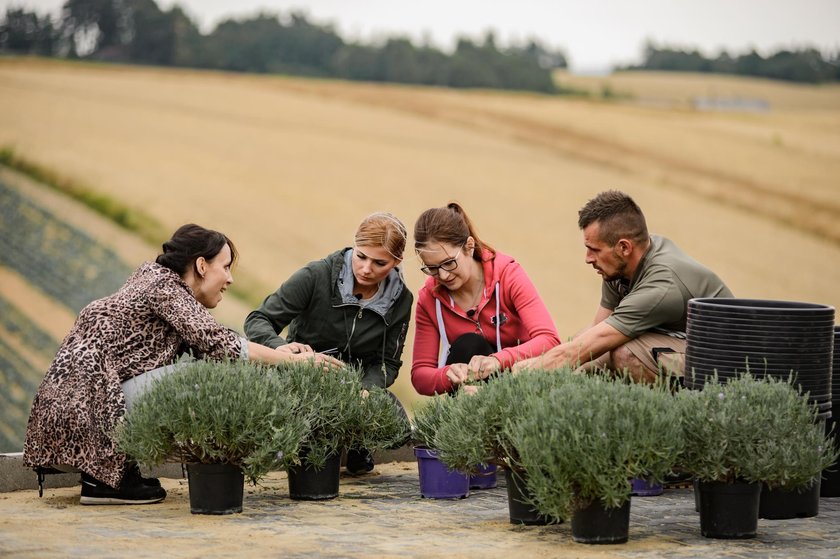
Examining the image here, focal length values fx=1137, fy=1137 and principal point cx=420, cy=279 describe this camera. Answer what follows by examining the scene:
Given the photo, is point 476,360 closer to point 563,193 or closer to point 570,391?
point 570,391

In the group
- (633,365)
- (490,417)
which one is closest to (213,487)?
(490,417)

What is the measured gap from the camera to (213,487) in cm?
565

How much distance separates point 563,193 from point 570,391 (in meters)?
33.6

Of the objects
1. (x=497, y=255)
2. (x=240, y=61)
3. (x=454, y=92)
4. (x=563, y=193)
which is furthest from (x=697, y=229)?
(x=497, y=255)

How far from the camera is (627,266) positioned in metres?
6.58

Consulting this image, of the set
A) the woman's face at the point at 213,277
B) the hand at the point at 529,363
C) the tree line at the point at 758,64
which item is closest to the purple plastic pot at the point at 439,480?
the hand at the point at 529,363

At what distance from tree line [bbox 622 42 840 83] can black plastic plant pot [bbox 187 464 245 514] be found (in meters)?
54.8

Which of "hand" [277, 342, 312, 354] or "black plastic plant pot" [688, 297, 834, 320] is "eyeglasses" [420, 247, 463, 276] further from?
"black plastic plant pot" [688, 297, 834, 320]

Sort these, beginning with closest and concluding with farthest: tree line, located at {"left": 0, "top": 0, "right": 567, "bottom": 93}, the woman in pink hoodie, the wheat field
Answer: the woman in pink hoodie
the wheat field
tree line, located at {"left": 0, "top": 0, "right": 567, "bottom": 93}

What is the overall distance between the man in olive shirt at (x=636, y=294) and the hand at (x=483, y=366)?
20 centimetres

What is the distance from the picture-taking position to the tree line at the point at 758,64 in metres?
56.4

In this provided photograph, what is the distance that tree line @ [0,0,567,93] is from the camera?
40.5 m

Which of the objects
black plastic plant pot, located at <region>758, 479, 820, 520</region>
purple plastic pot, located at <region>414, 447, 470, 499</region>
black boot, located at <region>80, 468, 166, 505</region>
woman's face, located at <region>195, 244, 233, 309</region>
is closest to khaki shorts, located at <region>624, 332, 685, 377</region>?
black plastic plant pot, located at <region>758, 479, 820, 520</region>

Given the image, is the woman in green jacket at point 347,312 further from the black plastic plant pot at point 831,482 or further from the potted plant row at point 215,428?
the black plastic plant pot at point 831,482
